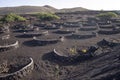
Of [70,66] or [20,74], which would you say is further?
[70,66]

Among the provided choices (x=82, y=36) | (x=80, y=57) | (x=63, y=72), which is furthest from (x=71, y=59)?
(x=82, y=36)

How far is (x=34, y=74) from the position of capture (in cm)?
1988

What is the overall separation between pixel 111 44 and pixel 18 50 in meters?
11.5

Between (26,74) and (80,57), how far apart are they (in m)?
6.09

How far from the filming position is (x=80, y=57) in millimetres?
22781

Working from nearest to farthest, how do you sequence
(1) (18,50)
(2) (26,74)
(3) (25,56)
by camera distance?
1. (2) (26,74)
2. (3) (25,56)
3. (1) (18,50)

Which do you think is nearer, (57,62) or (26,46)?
(57,62)

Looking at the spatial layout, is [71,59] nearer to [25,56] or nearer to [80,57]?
[80,57]

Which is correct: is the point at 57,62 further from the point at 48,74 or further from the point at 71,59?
the point at 48,74

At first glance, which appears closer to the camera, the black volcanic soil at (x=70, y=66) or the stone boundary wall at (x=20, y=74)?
the black volcanic soil at (x=70, y=66)

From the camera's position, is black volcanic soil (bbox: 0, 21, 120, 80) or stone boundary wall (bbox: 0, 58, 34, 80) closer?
black volcanic soil (bbox: 0, 21, 120, 80)

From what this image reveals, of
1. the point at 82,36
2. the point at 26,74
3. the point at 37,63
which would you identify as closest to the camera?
the point at 26,74

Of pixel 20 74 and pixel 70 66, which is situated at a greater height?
pixel 20 74

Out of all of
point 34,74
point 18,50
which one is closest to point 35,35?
point 18,50
